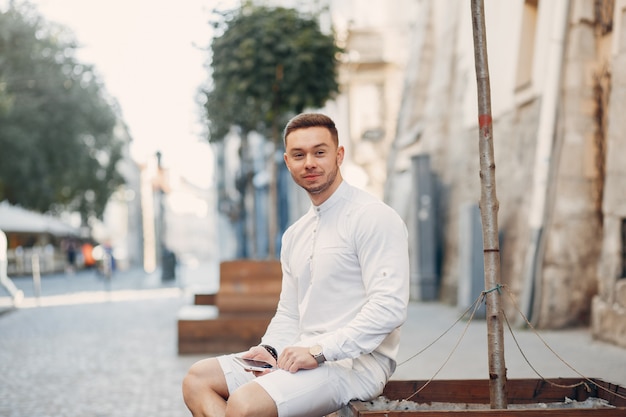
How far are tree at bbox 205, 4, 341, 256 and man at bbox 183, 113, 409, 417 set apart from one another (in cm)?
891

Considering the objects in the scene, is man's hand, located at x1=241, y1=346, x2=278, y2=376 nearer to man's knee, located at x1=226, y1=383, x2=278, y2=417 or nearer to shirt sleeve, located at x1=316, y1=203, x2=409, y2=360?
shirt sleeve, located at x1=316, y1=203, x2=409, y2=360

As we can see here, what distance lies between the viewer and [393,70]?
2420 cm

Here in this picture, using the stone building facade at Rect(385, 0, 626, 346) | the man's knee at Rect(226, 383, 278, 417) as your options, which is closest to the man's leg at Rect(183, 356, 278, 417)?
the man's knee at Rect(226, 383, 278, 417)

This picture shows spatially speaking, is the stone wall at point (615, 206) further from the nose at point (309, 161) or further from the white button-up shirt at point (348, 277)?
the nose at point (309, 161)

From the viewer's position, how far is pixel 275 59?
12.3 meters

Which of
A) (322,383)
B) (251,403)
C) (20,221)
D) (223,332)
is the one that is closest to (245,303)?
(223,332)

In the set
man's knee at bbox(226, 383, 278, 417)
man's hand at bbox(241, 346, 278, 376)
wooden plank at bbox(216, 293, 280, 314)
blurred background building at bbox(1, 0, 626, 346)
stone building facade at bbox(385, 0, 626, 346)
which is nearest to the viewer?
man's knee at bbox(226, 383, 278, 417)

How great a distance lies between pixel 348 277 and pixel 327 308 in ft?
0.45

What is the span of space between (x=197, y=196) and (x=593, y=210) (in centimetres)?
11761

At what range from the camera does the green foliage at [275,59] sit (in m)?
12.3

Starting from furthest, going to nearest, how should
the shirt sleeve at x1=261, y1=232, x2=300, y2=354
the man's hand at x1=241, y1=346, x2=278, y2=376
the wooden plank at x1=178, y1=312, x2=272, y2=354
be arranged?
the wooden plank at x1=178, y1=312, x2=272, y2=354
the shirt sleeve at x1=261, y1=232, x2=300, y2=354
the man's hand at x1=241, y1=346, x2=278, y2=376

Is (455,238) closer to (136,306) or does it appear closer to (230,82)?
(230,82)

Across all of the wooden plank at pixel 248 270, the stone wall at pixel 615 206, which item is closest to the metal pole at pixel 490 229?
the stone wall at pixel 615 206

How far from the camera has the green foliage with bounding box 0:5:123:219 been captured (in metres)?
30.5
